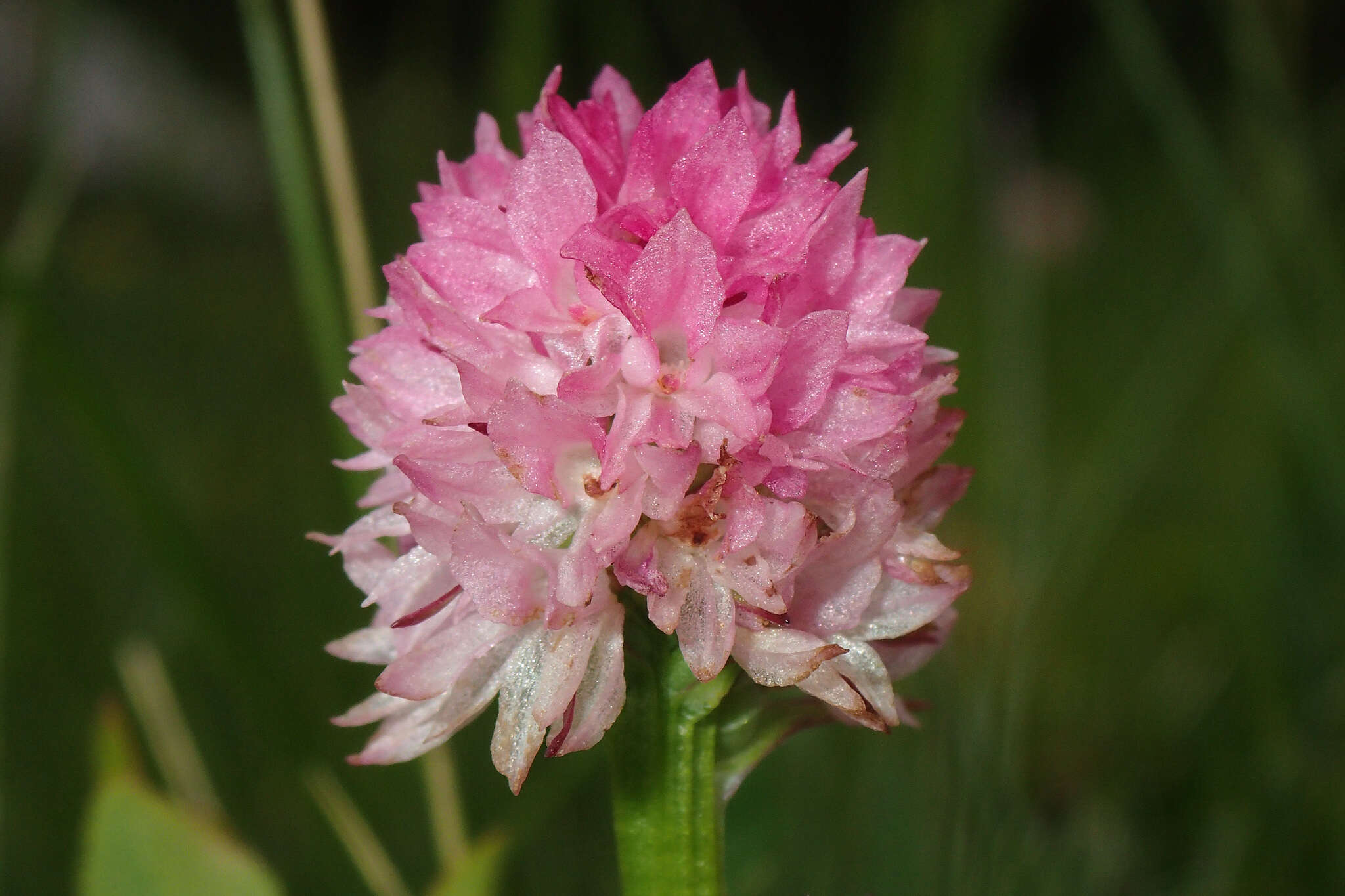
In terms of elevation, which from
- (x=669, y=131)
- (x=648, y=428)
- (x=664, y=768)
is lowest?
(x=664, y=768)

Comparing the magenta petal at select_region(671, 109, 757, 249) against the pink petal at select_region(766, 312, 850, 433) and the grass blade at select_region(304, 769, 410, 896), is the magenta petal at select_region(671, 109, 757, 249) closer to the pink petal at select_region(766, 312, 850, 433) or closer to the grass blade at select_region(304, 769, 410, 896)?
the pink petal at select_region(766, 312, 850, 433)

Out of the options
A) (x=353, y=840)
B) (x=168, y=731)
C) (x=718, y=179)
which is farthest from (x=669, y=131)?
(x=168, y=731)

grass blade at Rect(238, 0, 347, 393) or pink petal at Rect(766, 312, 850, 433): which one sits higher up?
grass blade at Rect(238, 0, 347, 393)

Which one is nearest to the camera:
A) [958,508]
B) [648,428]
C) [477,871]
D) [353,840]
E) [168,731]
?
[648,428]

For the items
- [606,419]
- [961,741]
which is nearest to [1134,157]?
[961,741]

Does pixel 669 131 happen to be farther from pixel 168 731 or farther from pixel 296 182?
pixel 168 731

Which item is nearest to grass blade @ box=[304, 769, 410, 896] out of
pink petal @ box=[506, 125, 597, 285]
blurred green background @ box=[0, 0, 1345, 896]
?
blurred green background @ box=[0, 0, 1345, 896]

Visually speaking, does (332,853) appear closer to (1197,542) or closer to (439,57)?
(1197,542)

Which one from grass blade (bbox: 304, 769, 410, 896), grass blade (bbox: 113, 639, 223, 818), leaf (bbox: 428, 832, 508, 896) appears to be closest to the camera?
leaf (bbox: 428, 832, 508, 896)
